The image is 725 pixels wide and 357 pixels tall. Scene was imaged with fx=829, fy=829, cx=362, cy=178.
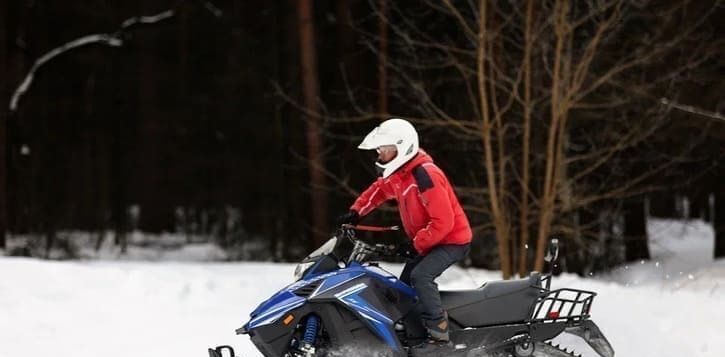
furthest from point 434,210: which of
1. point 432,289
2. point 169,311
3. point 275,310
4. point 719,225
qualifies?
point 719,225

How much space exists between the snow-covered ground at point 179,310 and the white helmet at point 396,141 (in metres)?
2.60

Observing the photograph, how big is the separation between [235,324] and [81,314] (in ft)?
5.61

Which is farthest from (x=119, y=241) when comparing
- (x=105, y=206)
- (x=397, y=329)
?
(x=397, y=329)

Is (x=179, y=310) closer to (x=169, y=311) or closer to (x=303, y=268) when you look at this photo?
(x=169, y=311)

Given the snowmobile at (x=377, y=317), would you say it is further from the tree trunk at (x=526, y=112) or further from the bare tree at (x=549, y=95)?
the bare tree at (x=549, y=95)

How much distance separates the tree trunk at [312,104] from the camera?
51.8 feet

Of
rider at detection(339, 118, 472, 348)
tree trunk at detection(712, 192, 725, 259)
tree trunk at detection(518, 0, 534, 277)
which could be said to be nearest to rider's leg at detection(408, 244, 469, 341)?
rider at detection(339, 118, 472, 348)

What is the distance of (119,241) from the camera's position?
27375 millimetres

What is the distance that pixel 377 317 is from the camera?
6008mm

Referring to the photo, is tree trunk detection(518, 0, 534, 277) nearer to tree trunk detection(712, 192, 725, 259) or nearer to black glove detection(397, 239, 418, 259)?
black glove detection(397, 239, 418, 259)

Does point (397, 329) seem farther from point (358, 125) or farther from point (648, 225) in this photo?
point (648, 225)

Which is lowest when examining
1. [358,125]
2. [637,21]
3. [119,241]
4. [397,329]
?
[119,241]

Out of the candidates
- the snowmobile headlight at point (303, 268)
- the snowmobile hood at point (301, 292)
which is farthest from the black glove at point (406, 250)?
the snowmobile headlight at point (303, 268)

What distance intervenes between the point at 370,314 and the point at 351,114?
37.5 feet
